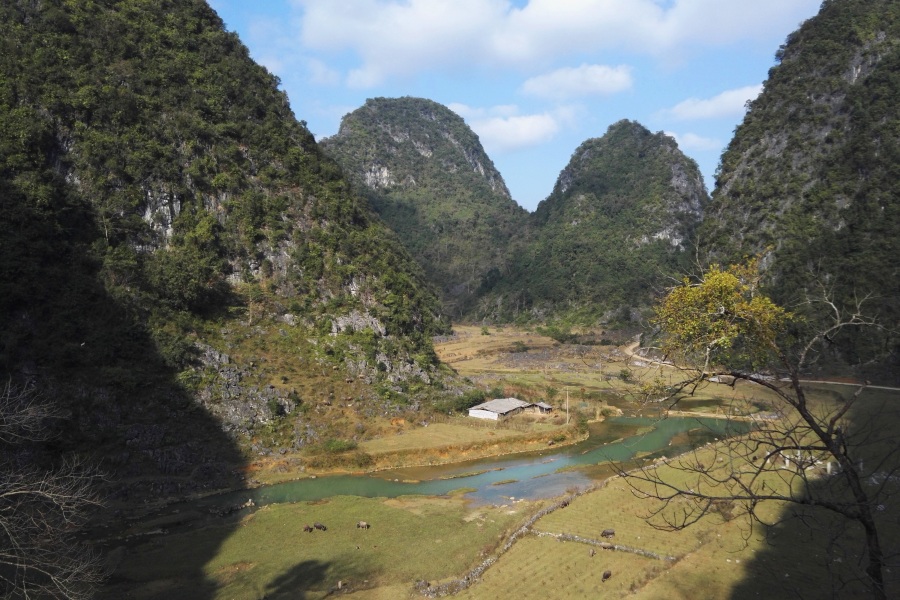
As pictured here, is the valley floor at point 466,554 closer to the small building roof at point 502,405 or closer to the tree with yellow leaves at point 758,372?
the tree with yellow leaves at point 758,372

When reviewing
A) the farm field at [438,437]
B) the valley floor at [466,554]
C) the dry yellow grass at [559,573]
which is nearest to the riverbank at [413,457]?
the farm field at [438,437]

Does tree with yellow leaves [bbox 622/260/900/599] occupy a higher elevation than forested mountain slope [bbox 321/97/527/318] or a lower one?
lower

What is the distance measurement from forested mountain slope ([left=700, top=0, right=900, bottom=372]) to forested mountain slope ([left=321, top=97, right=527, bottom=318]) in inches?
2910

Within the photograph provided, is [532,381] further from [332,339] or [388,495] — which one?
[388,495]

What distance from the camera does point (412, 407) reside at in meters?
44.1

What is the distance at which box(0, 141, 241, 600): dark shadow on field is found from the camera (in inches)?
1195

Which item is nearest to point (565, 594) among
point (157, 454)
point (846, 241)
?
point (157, 454)

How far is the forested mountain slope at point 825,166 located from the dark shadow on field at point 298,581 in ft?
153

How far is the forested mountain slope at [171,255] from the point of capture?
33.2 metres

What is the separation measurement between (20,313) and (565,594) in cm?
3466

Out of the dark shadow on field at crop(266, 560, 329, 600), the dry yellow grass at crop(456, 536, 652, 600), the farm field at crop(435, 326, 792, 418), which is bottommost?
the farm field at crop(435, 326, 792, 418)

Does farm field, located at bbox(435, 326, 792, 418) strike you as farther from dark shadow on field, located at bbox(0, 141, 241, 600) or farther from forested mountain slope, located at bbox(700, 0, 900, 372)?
dark shadow on field, located at bbox(0, 141, 241, 600)

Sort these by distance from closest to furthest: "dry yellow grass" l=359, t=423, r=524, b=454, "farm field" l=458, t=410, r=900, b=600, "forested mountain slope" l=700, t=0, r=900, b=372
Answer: "farm field" l=458, t=410, r=900, b=600 → "dry yellow grass" l=359, t=423, r=524, b=454 → "forested mountain slope" l=700, t=0, r=900, b=372

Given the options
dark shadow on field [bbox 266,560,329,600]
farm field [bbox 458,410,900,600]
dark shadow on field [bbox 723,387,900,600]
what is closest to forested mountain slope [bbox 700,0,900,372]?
dark shadow on field [bbox 723,387,900,600]
